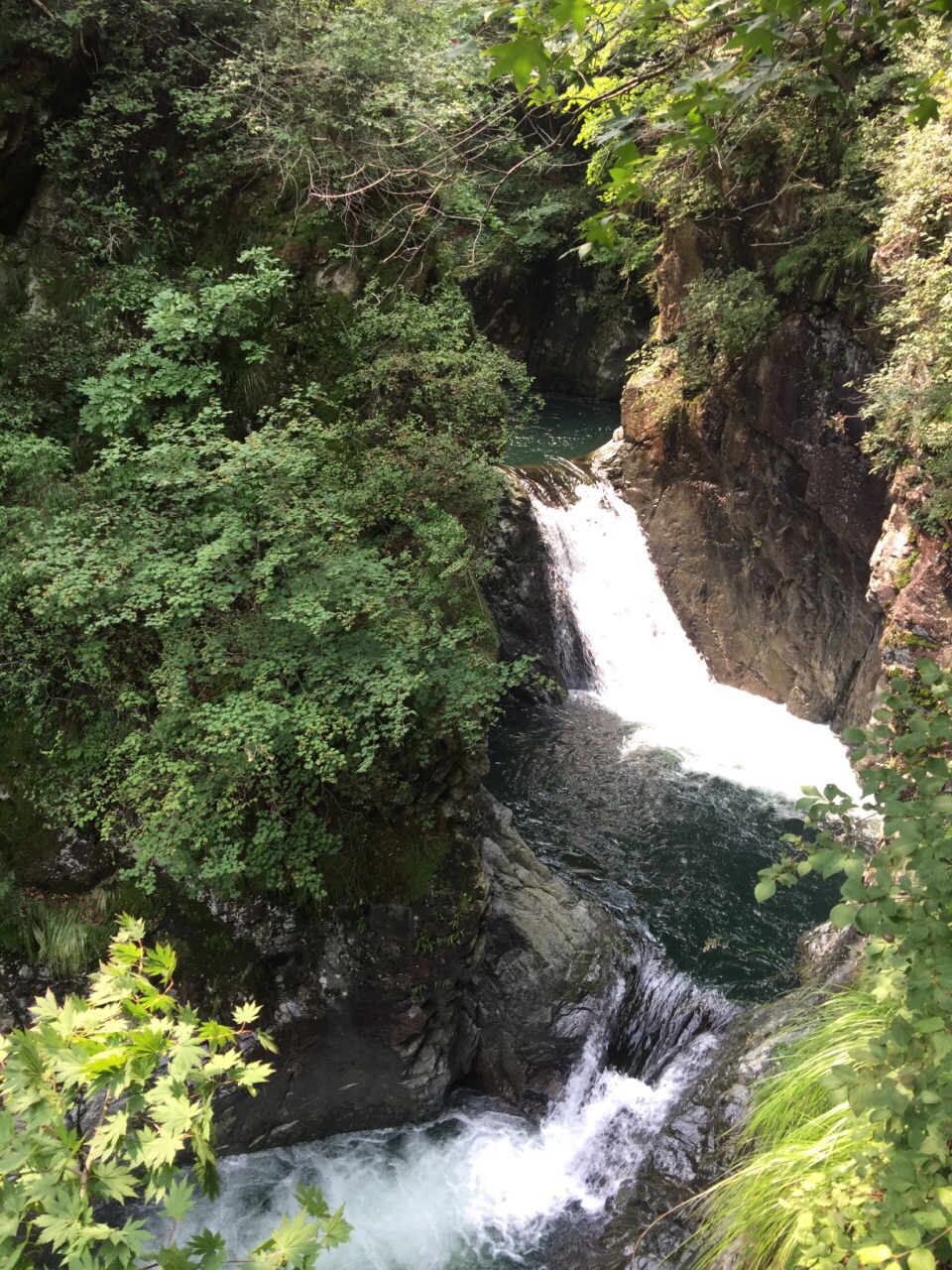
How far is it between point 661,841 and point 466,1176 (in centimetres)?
393

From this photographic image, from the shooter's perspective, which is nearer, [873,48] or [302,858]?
[302,858]

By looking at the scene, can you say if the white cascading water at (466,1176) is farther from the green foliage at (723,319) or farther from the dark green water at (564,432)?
the dark green water at (564,432)

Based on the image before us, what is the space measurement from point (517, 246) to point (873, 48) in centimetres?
1279

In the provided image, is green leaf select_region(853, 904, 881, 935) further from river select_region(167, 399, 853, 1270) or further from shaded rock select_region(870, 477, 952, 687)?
shaded rock select_region(870, 477, 952, 687)

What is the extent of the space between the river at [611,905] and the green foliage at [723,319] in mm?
→ 2682

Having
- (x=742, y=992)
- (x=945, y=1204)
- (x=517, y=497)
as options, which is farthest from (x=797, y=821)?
(x=945, y=1204)

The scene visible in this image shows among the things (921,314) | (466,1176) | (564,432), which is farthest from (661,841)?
(564,432)

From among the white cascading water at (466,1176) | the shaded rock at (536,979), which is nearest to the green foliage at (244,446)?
the shaded rock at (536,979)

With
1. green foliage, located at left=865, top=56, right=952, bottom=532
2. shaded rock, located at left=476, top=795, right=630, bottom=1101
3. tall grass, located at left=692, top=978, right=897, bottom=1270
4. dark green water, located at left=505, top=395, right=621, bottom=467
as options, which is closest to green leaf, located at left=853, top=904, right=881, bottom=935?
tall grass, located at left=692, top=978, right=897, bottom=1270

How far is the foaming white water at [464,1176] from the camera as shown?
5016 millimetres

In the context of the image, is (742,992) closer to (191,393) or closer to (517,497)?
(191,393)

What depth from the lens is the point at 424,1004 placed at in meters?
5.62

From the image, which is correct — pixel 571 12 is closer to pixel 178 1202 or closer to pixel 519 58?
pixel 519 58

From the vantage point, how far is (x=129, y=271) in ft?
20.1
